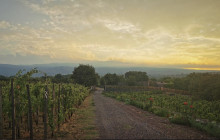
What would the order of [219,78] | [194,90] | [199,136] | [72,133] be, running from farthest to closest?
1. [194,90]
2. [219,78]
3. [72,133]
4. [199,136]

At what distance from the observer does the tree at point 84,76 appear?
47.6 meters

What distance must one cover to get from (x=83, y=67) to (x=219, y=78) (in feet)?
124

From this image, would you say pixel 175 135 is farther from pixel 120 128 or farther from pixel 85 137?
pixel 85 137

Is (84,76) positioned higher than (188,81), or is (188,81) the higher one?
(84,76)

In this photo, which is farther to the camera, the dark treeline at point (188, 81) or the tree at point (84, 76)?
the tree at point (84, 76)

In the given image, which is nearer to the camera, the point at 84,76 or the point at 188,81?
the point at 188,81

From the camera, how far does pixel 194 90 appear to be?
72.6 ft

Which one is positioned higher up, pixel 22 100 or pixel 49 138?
pixel 22 100

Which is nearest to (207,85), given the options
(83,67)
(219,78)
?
(219,78)

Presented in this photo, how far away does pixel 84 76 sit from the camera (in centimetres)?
4828

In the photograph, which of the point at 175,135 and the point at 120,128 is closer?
the point at 175,135

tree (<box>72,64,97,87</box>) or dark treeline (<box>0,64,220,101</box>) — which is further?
tree (<box>72,64,97,87</box>)

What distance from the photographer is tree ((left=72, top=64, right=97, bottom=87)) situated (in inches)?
1875

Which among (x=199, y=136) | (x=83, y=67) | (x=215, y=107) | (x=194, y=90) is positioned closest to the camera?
(x=199, y=136)
